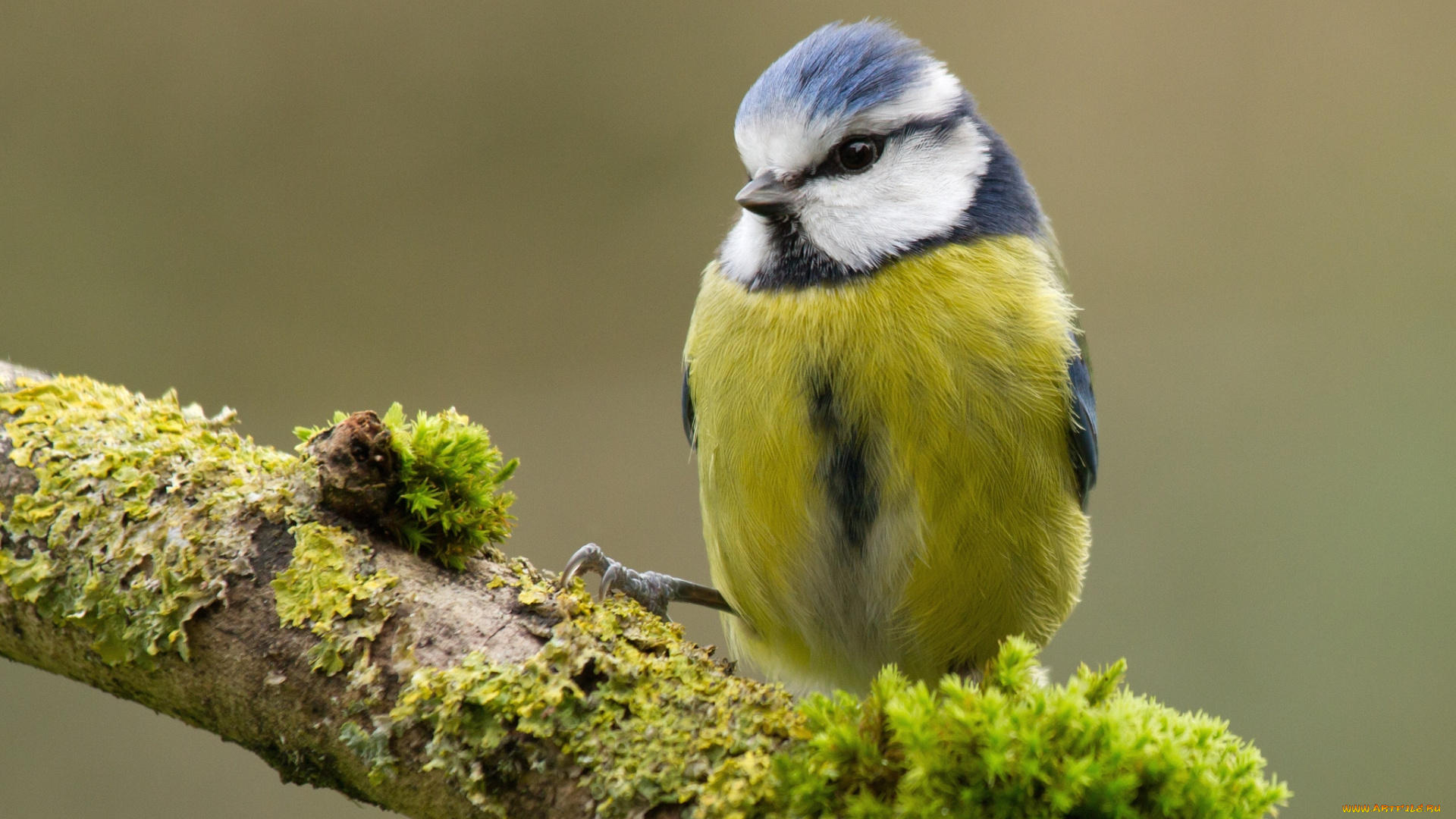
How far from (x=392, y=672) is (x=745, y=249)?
82 cm

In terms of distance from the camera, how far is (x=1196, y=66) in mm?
3049

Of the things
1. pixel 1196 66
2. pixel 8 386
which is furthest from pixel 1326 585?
pixel 8 386

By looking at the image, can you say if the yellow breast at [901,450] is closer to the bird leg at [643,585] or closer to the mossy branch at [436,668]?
the bird leg at [643,585]

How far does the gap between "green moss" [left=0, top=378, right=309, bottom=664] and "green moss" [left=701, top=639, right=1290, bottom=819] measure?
1.92 ft

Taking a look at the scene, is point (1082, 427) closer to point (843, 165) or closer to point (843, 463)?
point (843, 463)

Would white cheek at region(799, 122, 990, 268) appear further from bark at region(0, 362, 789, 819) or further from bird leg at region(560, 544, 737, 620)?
bark at region(0, 362, 789, 819)

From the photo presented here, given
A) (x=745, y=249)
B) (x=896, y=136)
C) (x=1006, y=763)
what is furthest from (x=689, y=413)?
(x=1006, y=763)

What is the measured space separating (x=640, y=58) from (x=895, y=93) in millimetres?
1706

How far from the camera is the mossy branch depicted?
2.95 feet

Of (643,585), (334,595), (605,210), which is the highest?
(605,210)

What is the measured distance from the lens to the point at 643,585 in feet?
5.15

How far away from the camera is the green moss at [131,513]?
3.67 feet

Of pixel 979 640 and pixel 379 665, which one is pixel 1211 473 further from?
pixel 379 665

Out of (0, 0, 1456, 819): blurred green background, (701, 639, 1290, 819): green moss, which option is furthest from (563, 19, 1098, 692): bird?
(0, 0, 1456, 819): blurred green background
